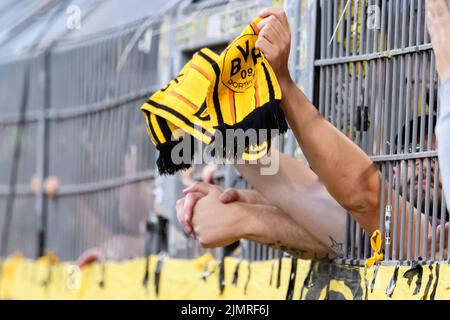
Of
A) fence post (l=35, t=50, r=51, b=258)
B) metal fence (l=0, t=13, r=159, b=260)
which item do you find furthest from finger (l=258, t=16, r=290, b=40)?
fence post (l=35, t=50, r=51, b=258)

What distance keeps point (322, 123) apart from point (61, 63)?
352 centimetres

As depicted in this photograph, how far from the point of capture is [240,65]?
4.18 m

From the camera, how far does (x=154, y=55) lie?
243 inches

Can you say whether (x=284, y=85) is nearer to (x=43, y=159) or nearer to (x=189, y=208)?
(x=189, y=208)

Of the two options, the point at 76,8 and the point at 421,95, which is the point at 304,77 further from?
the point at 76,8

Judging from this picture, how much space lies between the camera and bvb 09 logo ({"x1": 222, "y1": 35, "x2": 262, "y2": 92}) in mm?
4156

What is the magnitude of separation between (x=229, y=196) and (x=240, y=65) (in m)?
0.62

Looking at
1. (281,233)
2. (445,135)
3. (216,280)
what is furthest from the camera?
(216,280)

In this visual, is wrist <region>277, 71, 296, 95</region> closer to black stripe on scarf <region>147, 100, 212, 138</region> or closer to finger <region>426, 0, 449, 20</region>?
black stripe on scarf <region>147, 100, 212, 138</region>

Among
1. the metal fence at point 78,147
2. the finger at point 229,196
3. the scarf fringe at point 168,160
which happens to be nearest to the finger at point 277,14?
the scarf fringe at point 168,160

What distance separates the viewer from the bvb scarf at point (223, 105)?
4.05 m

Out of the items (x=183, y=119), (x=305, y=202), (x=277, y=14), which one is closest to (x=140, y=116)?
(x=305, y=202)

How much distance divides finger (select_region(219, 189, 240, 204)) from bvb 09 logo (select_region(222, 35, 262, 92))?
556 millimetres

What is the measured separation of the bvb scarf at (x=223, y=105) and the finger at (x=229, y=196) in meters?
0.34
